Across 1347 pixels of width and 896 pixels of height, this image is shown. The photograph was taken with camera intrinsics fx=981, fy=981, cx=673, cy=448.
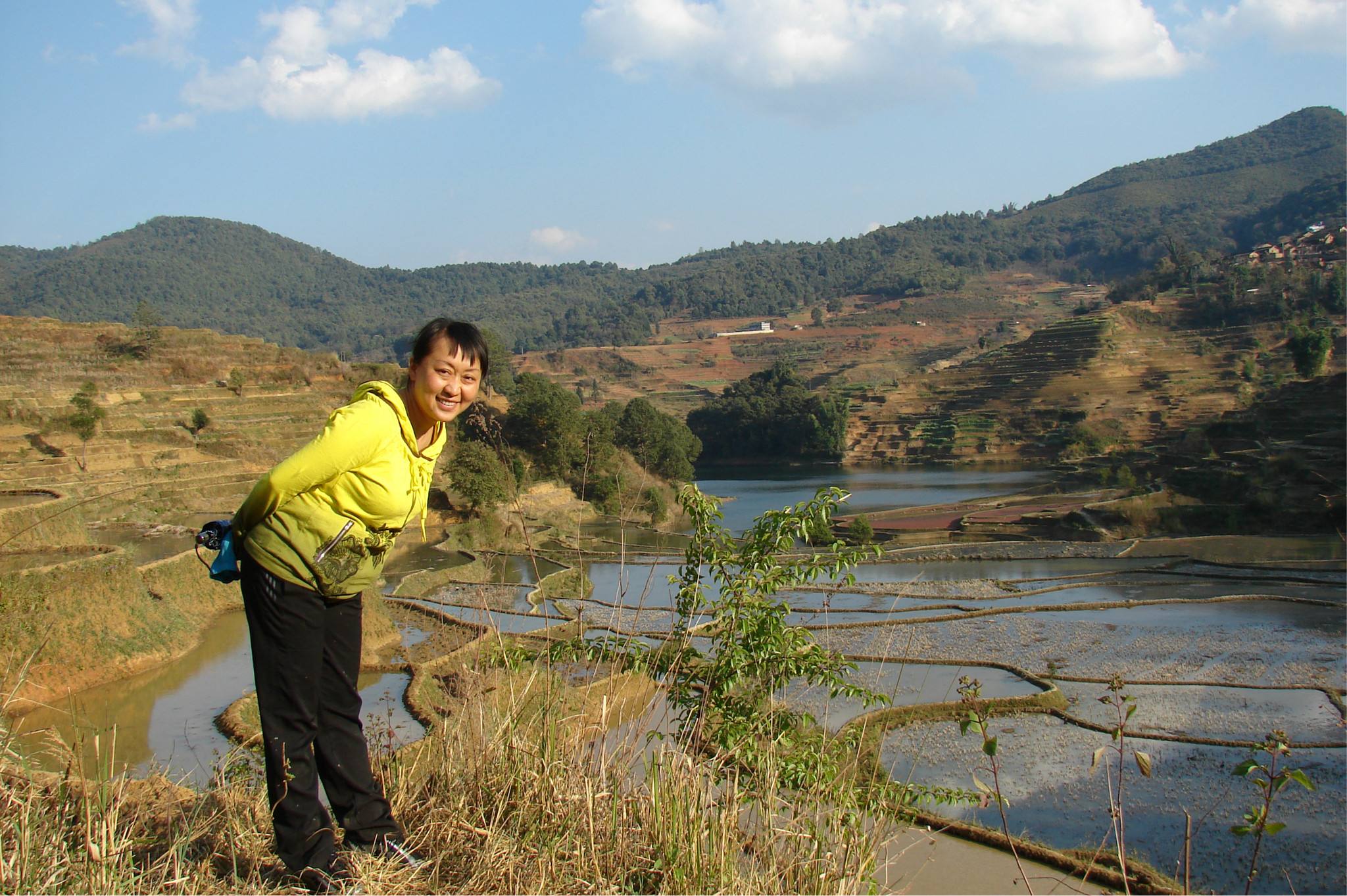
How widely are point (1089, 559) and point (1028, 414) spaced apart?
3090cm

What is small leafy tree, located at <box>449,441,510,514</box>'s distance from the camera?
1098 inches

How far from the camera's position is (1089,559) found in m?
24.2

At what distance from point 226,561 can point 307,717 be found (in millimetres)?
456

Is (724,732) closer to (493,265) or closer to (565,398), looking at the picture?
(565,398)

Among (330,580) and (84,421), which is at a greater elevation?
(84,421)

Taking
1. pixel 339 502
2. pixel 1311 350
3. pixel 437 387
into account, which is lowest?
pixel 1311 350

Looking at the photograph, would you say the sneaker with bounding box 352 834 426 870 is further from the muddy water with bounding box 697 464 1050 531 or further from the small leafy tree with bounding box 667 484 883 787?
the muddy water with bounding box 697 464 1050 531

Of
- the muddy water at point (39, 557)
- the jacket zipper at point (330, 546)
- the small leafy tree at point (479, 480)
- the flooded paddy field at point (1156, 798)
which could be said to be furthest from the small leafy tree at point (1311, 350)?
the jacket zipper at point (330, 546)

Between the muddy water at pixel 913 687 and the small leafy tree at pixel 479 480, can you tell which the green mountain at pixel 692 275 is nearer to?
the small leafy tree at pixel 479 480

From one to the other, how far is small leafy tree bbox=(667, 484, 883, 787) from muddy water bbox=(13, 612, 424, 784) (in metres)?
2.95

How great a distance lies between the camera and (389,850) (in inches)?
105

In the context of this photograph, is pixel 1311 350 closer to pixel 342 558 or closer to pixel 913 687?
pixel 913 687

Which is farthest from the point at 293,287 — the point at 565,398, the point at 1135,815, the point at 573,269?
the point at 1135,815

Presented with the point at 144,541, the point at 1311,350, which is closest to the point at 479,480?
the point at 144,541
